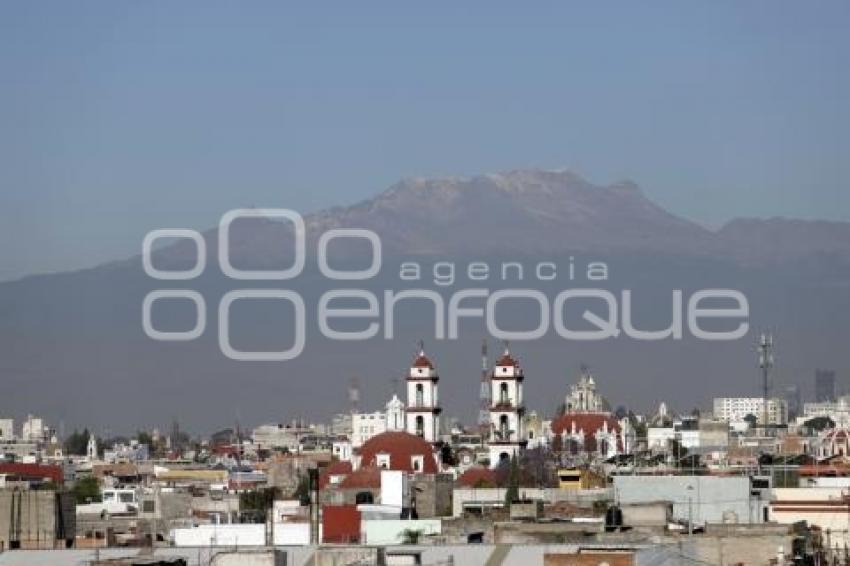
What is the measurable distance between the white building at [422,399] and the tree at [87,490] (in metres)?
20.8

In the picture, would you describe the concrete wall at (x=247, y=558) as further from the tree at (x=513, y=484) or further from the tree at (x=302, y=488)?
the tree at (x=302, y=488)

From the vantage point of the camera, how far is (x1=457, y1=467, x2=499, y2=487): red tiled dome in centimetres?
10331

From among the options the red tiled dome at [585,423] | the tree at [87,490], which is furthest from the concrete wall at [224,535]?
the red tiled dome at [585,423]

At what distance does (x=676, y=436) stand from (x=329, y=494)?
60.5 m

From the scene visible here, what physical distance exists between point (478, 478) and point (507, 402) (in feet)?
118

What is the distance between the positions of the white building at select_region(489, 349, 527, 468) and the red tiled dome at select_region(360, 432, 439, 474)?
15818 mm

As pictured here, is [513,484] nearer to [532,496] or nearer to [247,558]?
[532,496]

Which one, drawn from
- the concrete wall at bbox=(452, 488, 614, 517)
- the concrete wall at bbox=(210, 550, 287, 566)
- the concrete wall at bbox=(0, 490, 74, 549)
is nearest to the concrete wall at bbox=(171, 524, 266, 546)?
the concrete wall at bbox=(0, 490, 74, 549)

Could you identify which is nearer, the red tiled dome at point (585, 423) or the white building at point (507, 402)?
the white building at point (507, 402)

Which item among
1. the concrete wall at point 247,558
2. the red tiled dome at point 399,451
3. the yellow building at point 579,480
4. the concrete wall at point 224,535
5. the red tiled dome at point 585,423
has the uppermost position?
the red tiled dome at point 585,423

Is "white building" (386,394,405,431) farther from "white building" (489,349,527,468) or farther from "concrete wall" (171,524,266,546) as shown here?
"concrete wall" (171,524,266,546)

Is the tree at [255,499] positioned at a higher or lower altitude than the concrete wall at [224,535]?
higher

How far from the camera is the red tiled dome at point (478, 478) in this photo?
103306 millimetres

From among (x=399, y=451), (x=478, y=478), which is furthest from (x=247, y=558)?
(x=399, y=451)
